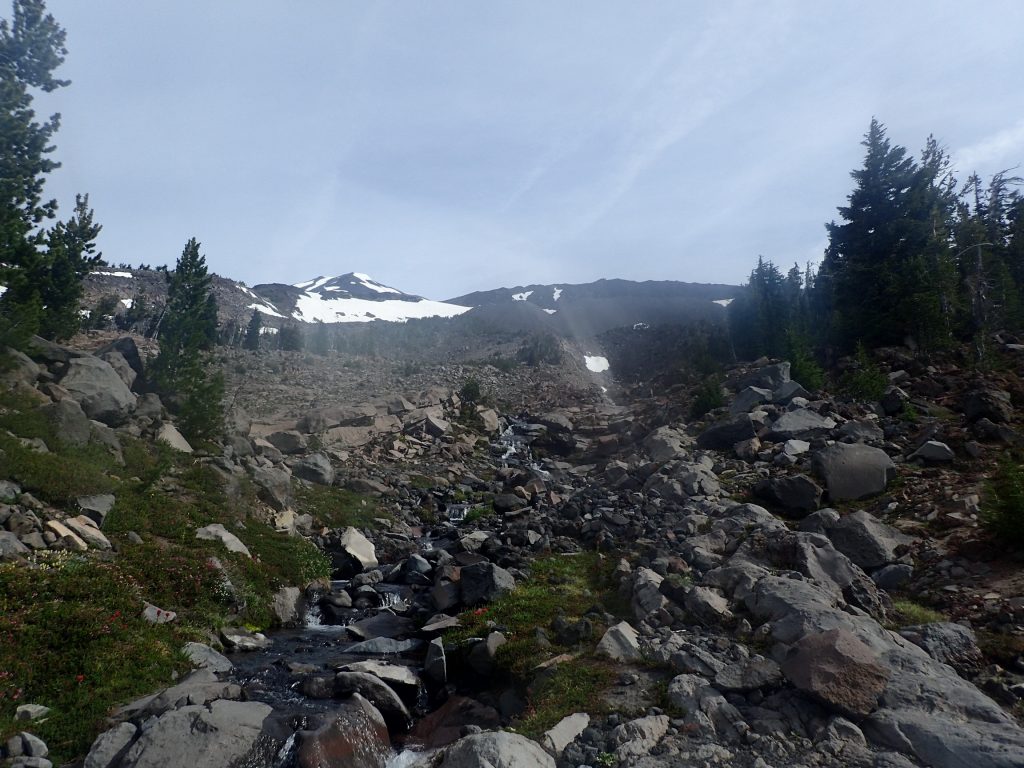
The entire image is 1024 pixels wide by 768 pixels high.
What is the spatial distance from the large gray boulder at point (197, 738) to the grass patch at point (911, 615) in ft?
43.7

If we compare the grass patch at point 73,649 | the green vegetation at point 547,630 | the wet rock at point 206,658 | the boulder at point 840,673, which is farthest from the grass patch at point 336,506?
the boulder at point 840,673

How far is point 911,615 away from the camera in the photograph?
1146cm

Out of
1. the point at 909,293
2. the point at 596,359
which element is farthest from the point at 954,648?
the point at 596,359

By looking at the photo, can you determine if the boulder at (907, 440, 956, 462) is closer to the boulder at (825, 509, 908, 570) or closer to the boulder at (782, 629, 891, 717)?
the boulder at (825, 509, 908, 570)

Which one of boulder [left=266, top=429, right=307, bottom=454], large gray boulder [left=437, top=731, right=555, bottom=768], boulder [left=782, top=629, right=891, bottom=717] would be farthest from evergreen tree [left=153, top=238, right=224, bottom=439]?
boulder [left=782, top=629, right=891, bottom=717]

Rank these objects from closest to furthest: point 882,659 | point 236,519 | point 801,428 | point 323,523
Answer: point 882,659 < point 236,519 < point 323,523 < point 801,428

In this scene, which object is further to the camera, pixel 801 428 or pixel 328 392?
pixel 328 392

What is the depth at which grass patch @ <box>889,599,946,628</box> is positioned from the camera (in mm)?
11227

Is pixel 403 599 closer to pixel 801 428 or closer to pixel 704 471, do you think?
pixel 704 471

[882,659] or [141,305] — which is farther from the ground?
[141,305]

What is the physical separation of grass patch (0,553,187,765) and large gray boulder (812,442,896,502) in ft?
69.5

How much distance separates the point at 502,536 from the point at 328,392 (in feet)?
149

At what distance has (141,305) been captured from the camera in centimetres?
11269

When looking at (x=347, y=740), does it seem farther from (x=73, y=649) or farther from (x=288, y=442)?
(x=288, y=442)
